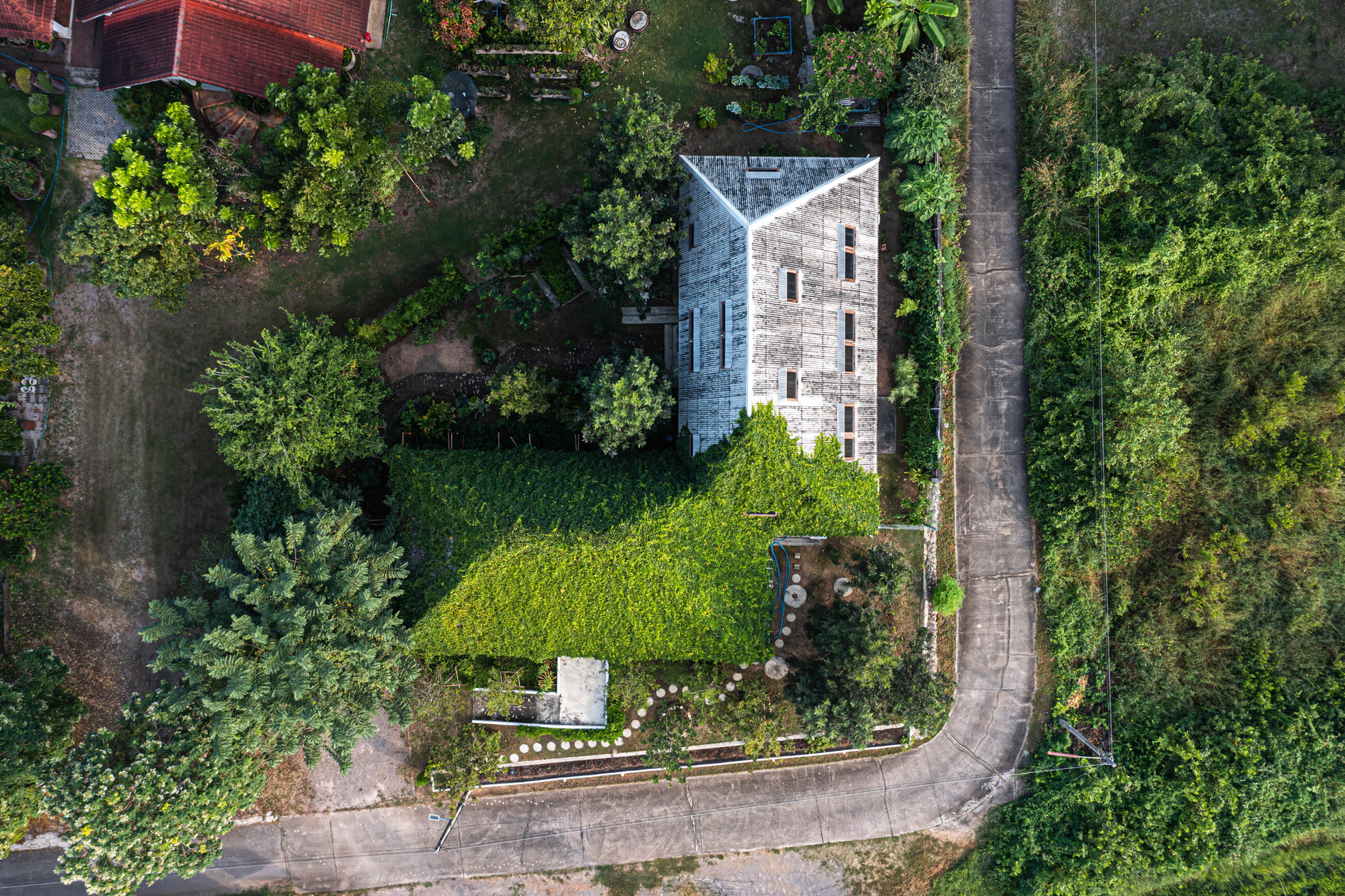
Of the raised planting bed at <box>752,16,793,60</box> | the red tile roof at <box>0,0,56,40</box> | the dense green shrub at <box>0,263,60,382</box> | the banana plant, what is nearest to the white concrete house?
the banana plant

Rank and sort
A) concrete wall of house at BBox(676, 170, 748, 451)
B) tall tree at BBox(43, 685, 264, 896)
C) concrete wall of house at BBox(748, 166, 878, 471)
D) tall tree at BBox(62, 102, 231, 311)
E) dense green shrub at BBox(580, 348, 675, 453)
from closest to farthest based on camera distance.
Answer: tall tree at BBox(43, 685, 264, 896)
tall tree at BBox(62, 102, 231, 311)
concrete wall of house at BBox(748, 166, 878, 471)
concrete wall of house at BBox(676, 170, 748, 451)
dense green shrub at BBox(580, 348, 675, 453)

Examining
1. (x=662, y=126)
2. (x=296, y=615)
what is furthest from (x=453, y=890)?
(x=662, y=126)

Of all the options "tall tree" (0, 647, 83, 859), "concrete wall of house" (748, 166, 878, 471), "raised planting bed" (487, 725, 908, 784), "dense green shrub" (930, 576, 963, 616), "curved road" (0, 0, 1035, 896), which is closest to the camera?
"tall tree" (0, 647, 83, 859)

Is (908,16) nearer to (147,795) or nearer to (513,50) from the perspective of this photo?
(513,50)

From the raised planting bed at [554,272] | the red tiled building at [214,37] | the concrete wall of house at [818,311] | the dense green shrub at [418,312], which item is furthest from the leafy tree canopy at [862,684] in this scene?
the red tiled building at [214,37]

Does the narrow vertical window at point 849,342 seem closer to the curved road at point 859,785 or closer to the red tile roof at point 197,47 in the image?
the curved road at point 859,785

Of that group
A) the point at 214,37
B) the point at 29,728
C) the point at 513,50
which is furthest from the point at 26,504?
the point at 513,50

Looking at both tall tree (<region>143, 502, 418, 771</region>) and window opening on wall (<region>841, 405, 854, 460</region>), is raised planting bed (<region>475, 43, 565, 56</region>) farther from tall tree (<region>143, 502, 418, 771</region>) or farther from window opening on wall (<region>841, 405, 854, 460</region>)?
tall tree (<region>143, 502, 418, 771</region>)
